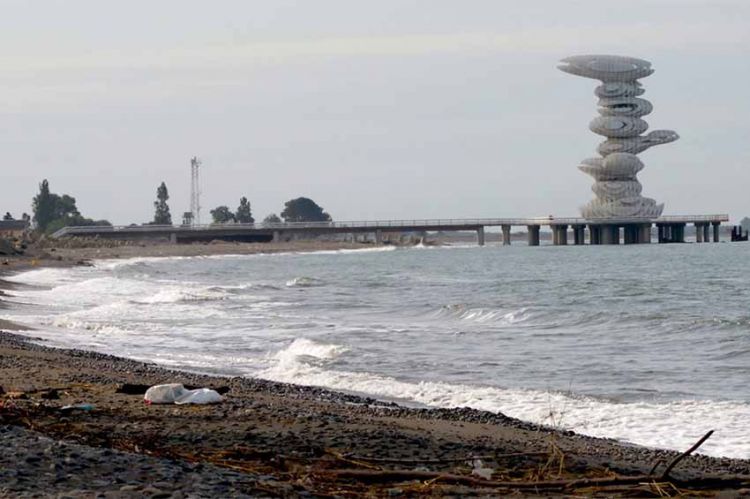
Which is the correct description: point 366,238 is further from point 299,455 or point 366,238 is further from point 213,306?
point 299,455

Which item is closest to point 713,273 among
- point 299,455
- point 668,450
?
point 668,450

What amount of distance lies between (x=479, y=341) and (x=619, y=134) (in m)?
102

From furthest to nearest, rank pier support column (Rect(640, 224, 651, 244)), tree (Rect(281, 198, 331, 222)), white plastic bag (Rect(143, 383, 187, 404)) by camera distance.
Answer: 1. tree (Rect(281, 198, 331, 222))
2. pier support column (Rect(640, 224, 651, 244))
3. white plastic bag (Rect(143, 383, 187, 404))

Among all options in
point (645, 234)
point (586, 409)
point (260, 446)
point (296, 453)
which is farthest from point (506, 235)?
point (296, 453)

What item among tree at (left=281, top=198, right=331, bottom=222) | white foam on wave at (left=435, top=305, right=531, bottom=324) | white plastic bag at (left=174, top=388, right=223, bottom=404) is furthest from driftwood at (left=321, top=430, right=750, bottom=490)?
tree at (left=281, top=198, right=331, bottom=222)

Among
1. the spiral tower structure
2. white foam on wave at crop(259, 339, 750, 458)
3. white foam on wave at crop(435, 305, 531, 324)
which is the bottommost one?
white foam on wave at crop(435, 305, 531, 324)

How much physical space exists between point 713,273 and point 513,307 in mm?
25217

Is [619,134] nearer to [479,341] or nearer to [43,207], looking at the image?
[43,207]

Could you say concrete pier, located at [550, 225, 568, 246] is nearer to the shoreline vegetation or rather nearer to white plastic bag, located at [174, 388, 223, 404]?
the shoreline vegetation

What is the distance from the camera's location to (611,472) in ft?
28.3

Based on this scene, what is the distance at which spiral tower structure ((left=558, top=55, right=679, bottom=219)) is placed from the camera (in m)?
123

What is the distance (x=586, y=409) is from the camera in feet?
46.5

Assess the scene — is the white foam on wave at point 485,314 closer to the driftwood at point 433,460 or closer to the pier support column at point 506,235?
the driftwood at point 433,460

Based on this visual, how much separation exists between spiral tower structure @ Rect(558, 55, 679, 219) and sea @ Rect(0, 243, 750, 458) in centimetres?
7722
